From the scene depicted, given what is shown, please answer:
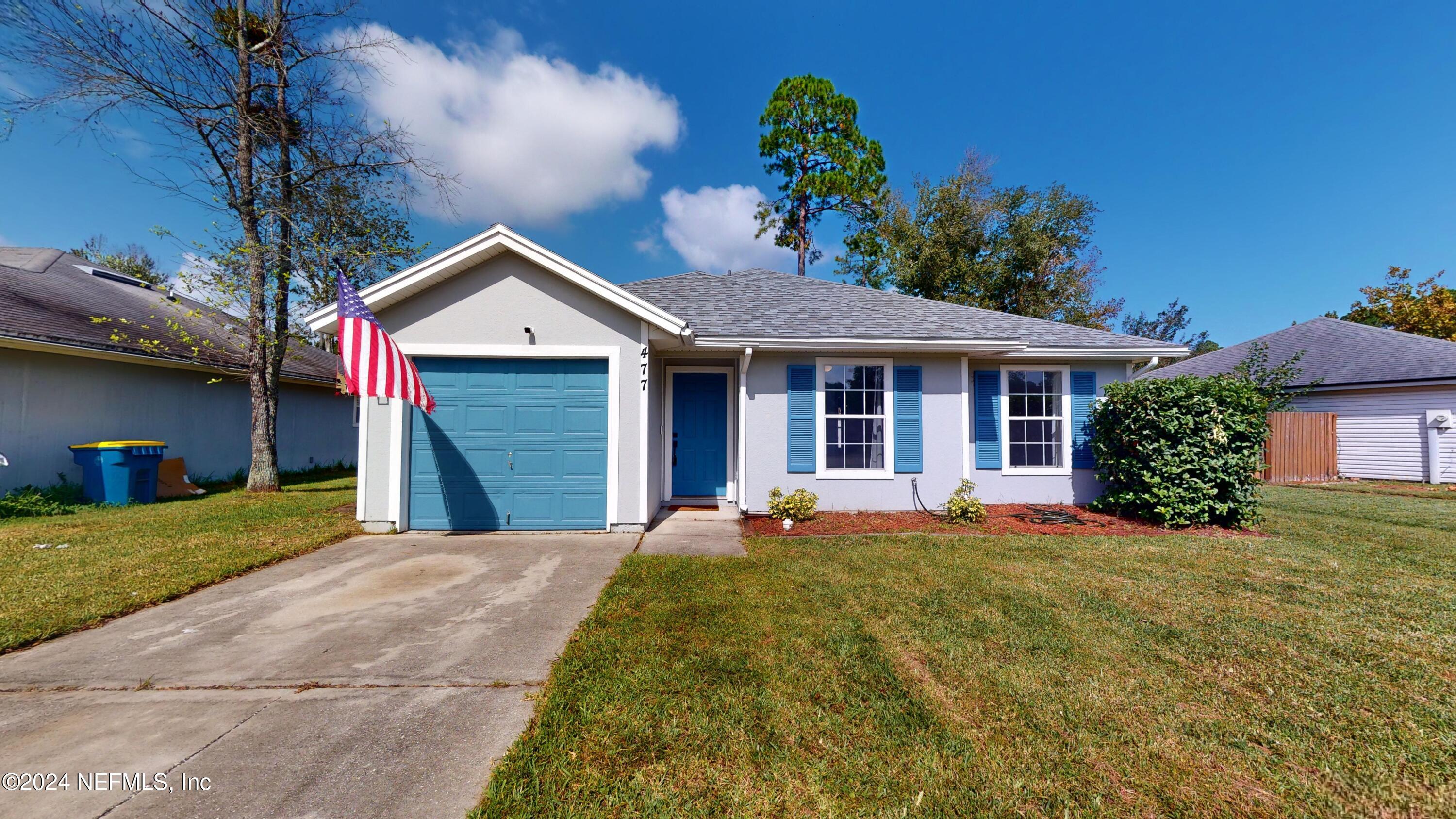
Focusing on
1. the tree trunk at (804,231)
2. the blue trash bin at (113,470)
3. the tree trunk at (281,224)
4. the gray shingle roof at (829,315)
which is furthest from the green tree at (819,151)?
the blue trash bin at (113,470)

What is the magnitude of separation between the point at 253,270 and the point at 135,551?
6722 mm

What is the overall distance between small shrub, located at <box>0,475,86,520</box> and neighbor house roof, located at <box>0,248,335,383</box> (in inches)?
93.0

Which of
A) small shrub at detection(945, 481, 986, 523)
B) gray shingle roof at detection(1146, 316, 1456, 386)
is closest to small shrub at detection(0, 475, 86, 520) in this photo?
small shrub at detection(945, 481, 986, 523)

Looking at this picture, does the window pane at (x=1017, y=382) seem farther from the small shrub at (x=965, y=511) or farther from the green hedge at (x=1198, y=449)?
the small shrub at (x=965, y=511)

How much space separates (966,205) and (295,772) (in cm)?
2324

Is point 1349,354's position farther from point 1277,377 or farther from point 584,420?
point 584,420

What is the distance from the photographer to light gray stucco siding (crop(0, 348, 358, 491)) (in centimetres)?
816

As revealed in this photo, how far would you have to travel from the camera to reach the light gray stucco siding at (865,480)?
7879 mm

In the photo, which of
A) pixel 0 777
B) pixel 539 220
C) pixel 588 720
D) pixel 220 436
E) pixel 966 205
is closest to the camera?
pixel 0 777

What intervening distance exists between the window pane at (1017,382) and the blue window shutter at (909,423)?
1828 mm

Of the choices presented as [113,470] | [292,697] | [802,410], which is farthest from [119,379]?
[802,410]

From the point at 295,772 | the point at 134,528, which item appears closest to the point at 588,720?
the point at 295,772

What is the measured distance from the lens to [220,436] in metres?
11.6

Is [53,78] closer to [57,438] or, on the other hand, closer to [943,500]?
[57,438]
